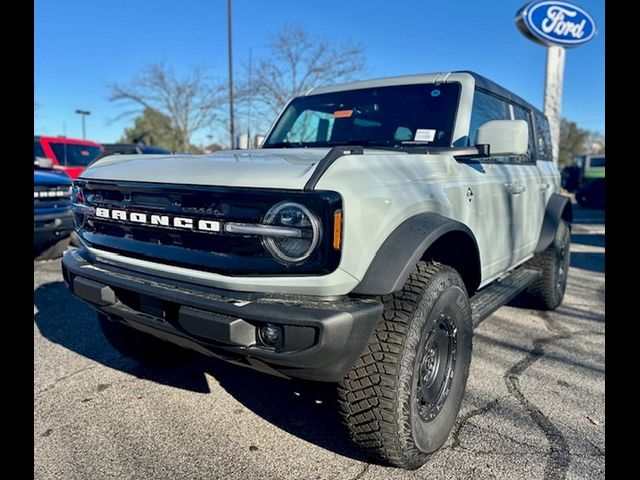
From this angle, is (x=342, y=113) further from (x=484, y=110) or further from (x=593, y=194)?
(x=593, y=194)

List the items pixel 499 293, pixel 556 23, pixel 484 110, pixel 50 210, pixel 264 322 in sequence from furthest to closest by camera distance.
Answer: pixel 556 23 → pixel 50 210 → pixel 499 293 → pixel 484 110 → pixel 264 322

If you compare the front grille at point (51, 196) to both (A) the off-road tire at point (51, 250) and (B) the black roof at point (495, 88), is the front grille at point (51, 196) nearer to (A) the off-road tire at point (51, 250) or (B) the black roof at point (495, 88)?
(A) the off-road tire at point (51, 250)

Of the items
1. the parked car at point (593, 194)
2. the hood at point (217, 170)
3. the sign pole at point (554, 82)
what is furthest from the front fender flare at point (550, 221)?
the parked car at point (593, 194)

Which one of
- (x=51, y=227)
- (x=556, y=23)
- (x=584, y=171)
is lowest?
(x=51, y=227)

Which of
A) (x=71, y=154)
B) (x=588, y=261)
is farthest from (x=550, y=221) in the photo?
(x=71, y=154)

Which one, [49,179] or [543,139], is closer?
[543,139]

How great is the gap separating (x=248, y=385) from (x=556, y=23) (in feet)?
36.0

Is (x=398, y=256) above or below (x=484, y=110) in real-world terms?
below

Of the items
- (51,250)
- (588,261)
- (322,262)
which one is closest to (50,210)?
(51,250)

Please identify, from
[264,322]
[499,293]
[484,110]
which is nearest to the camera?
[264,322]

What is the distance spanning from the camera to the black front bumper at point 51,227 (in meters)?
5.68

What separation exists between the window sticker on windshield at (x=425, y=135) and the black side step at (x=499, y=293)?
109cm

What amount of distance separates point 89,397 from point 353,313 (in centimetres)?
195

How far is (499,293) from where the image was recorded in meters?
3.55
